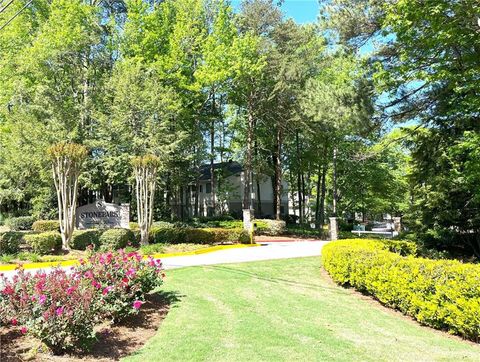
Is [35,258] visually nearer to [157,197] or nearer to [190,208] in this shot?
[157,197]

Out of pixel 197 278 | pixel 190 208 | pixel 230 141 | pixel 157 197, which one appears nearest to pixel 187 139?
pixel 157 197

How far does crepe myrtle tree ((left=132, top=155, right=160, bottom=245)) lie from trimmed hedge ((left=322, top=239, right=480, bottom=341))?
933cm

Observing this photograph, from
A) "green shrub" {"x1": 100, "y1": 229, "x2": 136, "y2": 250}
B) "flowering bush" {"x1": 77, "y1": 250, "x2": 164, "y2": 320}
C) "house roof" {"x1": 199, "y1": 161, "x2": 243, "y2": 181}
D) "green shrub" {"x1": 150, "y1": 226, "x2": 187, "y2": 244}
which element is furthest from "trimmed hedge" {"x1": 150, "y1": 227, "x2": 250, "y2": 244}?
"house roof" {"x1": 199, "y1": 161, "x2": 243, "y2": 181}

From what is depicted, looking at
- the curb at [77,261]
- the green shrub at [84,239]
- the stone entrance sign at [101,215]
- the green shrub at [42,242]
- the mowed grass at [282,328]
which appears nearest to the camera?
the mowed grass at [282,328]

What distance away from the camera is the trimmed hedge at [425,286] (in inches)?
253

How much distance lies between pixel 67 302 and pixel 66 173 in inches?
452

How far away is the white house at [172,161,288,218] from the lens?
3578 cm

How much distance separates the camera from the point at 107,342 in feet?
18.2

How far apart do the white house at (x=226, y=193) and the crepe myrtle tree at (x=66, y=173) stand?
1612cm

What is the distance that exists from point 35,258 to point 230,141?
2580 cm

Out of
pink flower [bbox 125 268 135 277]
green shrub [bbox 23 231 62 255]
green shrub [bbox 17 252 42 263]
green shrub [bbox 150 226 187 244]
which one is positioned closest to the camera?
pink flower [bbox 125 268 135 277]

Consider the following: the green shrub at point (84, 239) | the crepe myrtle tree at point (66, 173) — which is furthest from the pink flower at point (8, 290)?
the crepe myrtle tree at point (66, 173)

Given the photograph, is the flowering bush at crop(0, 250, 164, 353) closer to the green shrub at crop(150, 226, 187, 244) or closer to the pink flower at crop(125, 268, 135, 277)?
the pink flower at crop(125, 268, 135, 277)

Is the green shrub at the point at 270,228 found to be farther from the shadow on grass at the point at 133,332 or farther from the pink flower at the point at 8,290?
the pink flower at the point at 8,290
